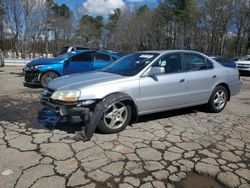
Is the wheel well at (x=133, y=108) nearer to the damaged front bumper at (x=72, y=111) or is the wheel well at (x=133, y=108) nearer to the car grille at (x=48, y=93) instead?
the damaged front bumper at (x=72, y=111)

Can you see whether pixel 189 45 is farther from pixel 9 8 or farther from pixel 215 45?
pixel 9 8

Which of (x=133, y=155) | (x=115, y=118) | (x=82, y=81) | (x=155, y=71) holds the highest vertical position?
(x=155, y=71)

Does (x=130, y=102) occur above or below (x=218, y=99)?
above

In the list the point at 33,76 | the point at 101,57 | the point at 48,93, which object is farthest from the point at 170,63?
the point at 33,76

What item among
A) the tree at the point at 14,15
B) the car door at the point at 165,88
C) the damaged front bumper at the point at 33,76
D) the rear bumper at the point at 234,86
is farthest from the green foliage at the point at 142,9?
the car door at the point at 165,88

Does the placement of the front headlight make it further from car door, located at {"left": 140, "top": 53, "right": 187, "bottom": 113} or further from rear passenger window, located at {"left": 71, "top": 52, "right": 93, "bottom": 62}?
rear passenger window, located at {"left": 71, "top": 52, "right": 93, "bottom": 62}

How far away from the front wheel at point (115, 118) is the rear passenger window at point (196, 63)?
5.95 feet

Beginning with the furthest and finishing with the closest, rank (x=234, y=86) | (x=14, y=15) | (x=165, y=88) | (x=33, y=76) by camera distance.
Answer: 1. (x=14, y=15)
2. (x=33, y=76)
3. (x=234, y=86)
4. (x=165, y=88)

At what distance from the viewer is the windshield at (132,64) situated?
5001 mm

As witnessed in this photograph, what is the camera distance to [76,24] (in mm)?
37125

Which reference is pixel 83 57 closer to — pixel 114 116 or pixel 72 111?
pixel 114 116

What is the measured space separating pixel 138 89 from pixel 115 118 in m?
0.69

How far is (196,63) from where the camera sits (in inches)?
228

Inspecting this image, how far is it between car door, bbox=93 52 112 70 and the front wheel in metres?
5.39
